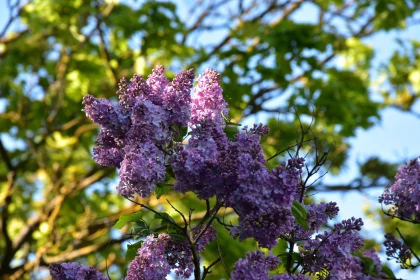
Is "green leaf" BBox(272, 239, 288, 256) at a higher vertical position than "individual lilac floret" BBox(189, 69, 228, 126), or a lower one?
lower

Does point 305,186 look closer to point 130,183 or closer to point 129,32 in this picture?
point 130,183

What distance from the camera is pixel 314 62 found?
8.96 m

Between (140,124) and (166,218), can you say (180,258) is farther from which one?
(140,124)

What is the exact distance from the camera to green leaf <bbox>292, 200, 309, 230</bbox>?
2146mm

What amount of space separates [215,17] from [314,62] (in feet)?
6.62

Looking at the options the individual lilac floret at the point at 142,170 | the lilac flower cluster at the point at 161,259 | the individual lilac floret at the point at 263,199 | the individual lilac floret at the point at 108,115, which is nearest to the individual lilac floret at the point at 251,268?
the individual lilac floret at the point at 263,199

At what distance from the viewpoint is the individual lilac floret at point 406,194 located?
2.41m

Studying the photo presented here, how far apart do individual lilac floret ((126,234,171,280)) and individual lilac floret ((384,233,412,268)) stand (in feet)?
3.19

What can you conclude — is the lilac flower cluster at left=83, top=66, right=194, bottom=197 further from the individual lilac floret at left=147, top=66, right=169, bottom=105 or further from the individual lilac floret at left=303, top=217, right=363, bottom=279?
the individual lilac floret at left=303, top=217, right=363, bottom=279

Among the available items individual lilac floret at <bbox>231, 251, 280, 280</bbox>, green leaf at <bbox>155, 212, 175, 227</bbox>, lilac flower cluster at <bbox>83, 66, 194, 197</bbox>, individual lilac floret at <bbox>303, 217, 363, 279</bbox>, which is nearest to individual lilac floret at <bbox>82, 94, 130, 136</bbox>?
lilac flower cluster at <bbox>83, 66, 194, 197</bbox>

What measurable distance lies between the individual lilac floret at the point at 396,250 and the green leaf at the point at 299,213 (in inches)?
22.7

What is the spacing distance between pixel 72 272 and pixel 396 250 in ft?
4.35

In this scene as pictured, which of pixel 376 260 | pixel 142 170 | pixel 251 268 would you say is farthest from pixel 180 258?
pixel 376 260

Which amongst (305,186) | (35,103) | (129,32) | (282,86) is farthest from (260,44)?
(305,186)
